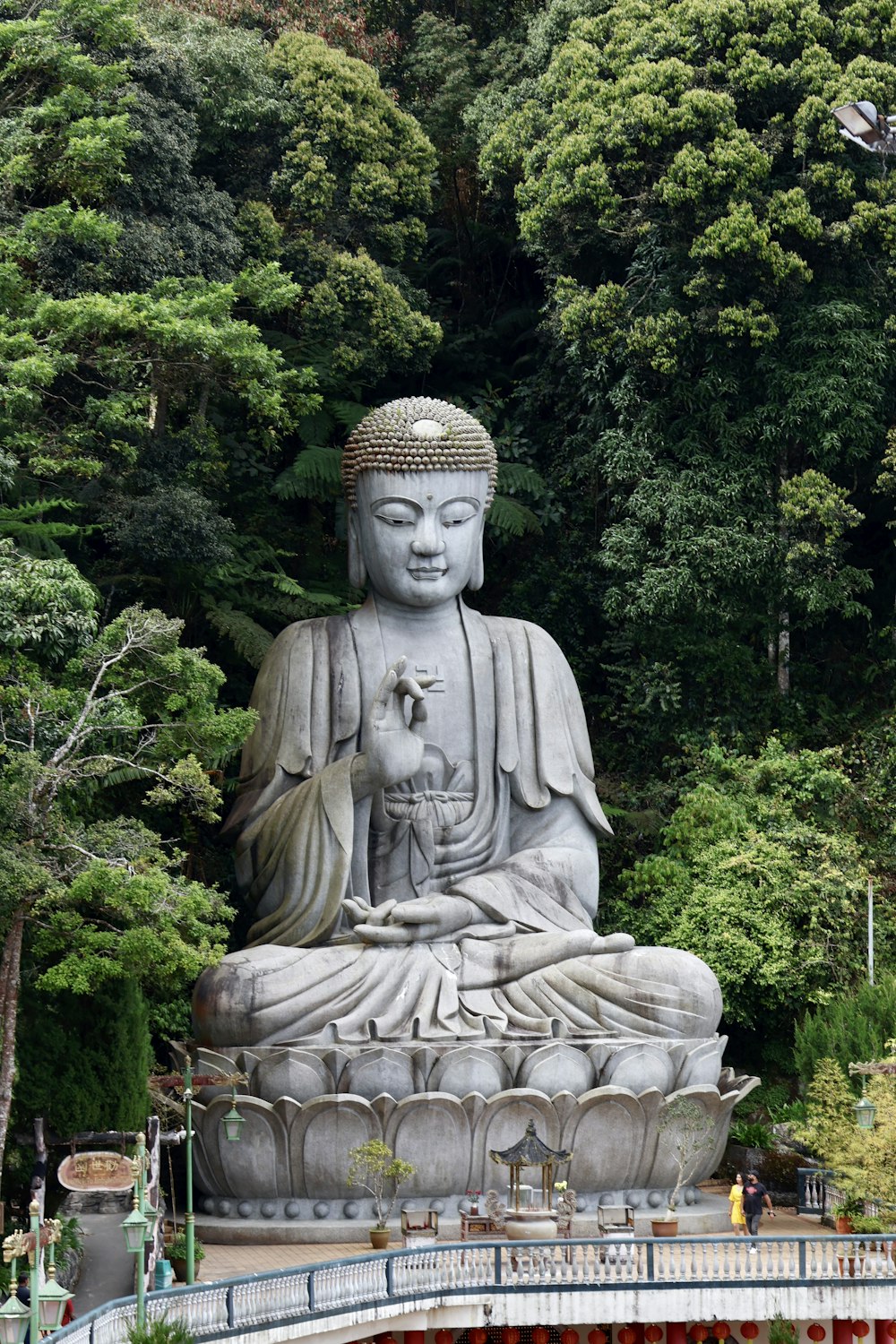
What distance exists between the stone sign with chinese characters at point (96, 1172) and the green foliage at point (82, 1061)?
2.00 meters

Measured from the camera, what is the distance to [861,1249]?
46.4ft

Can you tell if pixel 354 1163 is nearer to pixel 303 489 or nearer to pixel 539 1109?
pixel 539 1109

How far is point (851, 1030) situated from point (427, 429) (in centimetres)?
575

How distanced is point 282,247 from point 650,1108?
9.23 metres

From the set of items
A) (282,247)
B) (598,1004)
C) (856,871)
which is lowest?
(598,1004)

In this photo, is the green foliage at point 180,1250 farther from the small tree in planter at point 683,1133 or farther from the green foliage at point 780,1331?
the green foliage at point 780,1331

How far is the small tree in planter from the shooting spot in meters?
15.7

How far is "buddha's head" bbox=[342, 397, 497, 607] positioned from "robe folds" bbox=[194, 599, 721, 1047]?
1.59ft

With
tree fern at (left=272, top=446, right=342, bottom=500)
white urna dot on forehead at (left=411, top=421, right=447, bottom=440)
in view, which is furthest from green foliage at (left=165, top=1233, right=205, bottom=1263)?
tree fern at (left=272, top=446, right=342, bottom=500)

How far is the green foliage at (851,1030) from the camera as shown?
690 inches

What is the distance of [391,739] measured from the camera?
54.9ft

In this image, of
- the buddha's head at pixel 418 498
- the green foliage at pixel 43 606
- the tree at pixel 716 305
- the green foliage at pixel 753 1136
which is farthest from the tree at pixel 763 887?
the green foliage at pixel 43 606

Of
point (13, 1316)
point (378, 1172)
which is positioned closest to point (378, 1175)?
point (378, 1172)

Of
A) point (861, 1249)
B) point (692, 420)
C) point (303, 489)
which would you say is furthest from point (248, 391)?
point (861, 1249)
